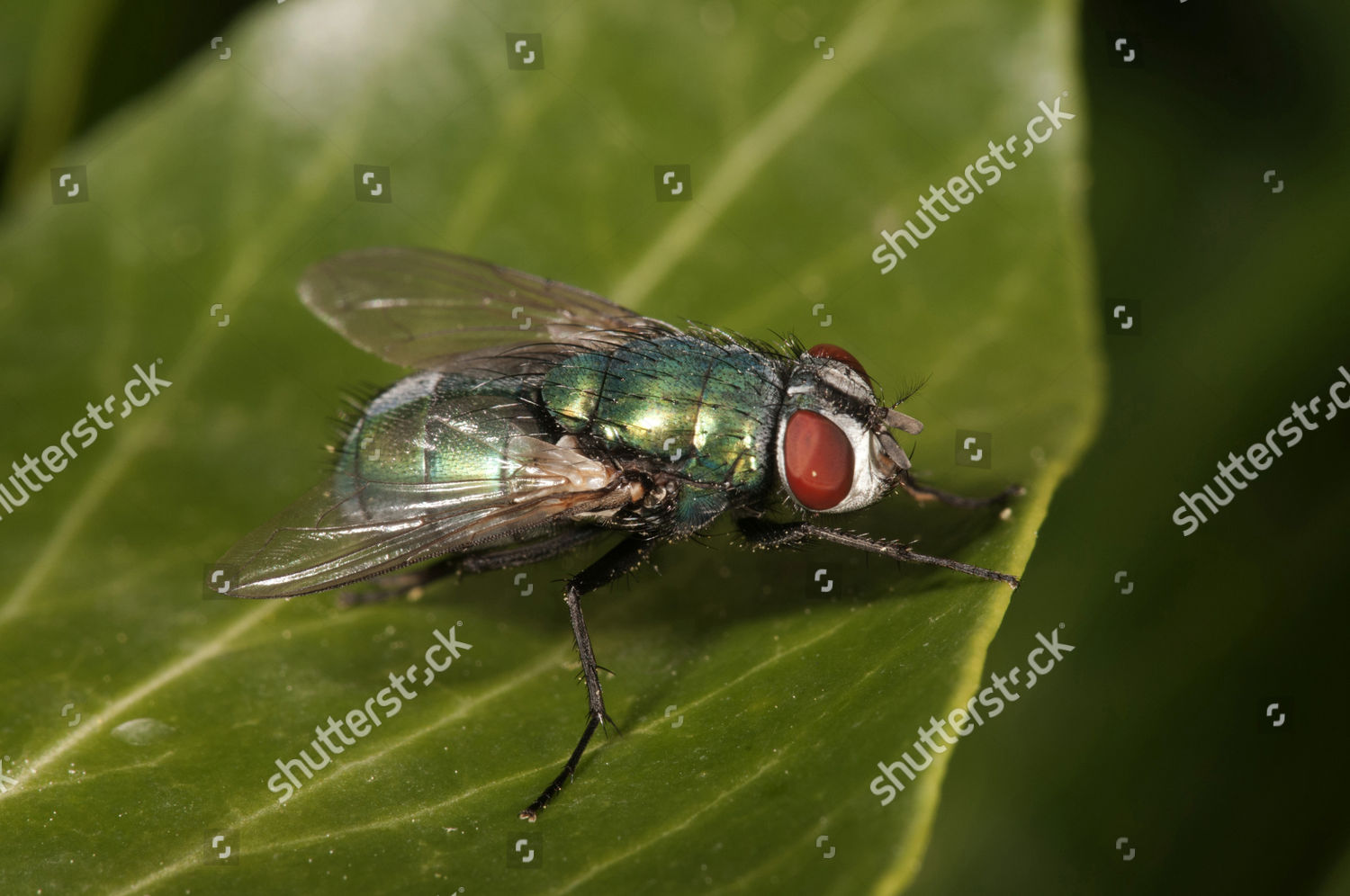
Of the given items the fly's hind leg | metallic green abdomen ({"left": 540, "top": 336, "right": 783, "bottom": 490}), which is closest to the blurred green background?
the fly's hind leg

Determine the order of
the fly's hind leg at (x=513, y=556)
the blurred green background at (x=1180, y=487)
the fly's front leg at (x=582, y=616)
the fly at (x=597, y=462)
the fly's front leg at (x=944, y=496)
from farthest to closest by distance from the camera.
Answer: the fly's hind leg at (x=513, y=556) → the blurred green background at (x=1180, y=487) → the fly's front leg at (x=944, y=496) → the fly at (x=597, y=462) → the fly's front leg at (x=582, y=616)

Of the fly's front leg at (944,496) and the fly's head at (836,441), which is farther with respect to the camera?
the fly's front leg at (944,496)

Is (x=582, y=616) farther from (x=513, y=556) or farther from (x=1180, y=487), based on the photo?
(x=1180, y=487)

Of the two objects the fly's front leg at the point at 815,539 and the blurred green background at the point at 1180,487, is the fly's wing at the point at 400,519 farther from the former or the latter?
the blurred green background at the point at 1180,487

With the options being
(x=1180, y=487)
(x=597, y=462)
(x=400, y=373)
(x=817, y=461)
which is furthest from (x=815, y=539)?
(x=400, y=373)

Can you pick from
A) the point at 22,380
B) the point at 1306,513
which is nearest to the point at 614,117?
the point at 22,380

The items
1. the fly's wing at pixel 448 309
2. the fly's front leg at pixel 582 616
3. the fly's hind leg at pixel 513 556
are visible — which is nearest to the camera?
the fly's front leg at pixel 582 616

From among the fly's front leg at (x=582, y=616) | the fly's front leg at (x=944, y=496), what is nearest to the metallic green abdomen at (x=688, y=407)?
the fly's front leg at (x=582, y=616)

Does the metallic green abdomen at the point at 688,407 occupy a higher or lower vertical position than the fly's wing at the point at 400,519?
higher

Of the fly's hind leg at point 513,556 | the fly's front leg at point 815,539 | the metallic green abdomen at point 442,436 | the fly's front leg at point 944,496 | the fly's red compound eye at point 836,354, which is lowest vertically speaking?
the fly's hind leg at point 513,556
